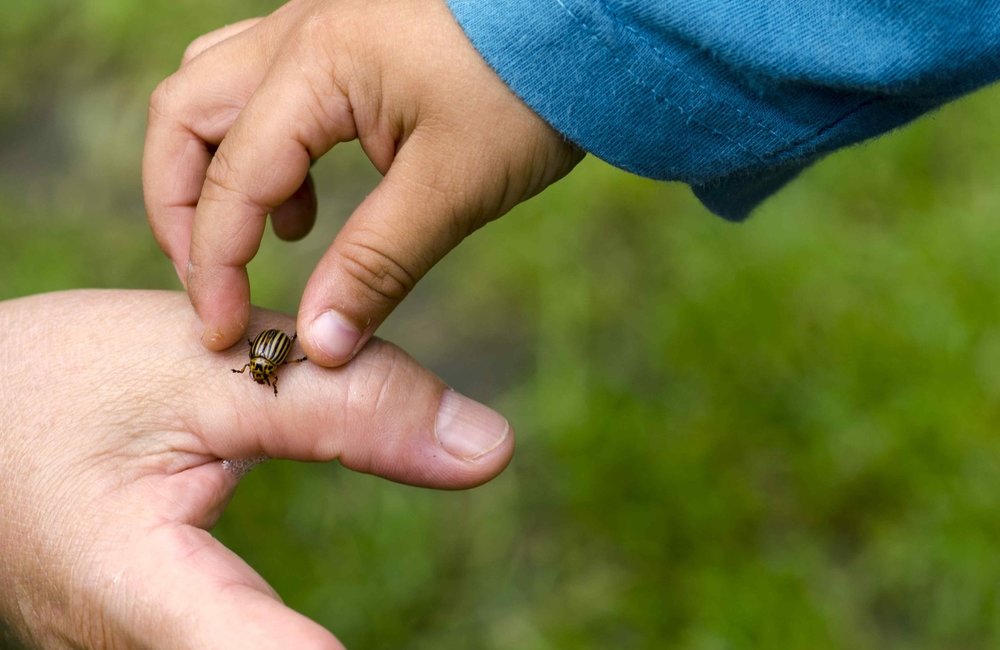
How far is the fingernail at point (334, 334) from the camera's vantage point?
215cm

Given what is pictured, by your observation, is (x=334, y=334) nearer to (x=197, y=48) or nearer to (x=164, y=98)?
(x=164, y=98)

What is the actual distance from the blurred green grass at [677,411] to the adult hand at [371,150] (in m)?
1.47

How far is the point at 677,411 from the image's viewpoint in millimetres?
3797

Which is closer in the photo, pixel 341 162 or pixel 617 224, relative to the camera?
pixel 617 224

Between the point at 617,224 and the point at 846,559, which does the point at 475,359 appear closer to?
the point at 617,224

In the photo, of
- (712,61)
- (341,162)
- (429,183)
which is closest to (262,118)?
(429,183)

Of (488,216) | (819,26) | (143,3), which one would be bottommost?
(143,3)

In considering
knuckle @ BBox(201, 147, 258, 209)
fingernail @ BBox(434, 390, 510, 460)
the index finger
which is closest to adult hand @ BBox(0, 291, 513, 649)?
fingernail @ BBox(434, 390, 510, 460)

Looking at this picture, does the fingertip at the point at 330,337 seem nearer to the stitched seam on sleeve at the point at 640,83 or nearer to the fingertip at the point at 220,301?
the fingertip at the point at 220,301

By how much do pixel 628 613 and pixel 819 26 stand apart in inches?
81.5

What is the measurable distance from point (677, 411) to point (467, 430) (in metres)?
1.66

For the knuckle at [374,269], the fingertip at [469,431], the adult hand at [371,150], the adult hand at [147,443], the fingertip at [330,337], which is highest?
the adult hand at [371,150]

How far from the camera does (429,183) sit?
2.06m

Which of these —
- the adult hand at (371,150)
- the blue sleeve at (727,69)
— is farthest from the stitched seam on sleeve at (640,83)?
the adult hand at (371,150)
